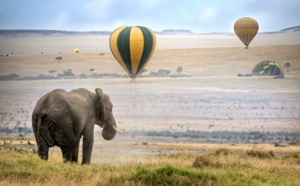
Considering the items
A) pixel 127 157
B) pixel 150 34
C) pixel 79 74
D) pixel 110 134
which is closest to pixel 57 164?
pixel 110 134

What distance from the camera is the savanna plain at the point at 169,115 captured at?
1895 centimetres

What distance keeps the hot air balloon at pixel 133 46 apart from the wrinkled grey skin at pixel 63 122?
45.1 meters

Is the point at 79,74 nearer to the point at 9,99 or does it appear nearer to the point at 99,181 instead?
the point at 9,99

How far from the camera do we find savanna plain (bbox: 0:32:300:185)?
62.2 ft

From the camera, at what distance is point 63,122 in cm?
2111

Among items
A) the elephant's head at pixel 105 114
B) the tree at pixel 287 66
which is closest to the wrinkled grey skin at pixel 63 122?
the elephant's head at pixel 105 114

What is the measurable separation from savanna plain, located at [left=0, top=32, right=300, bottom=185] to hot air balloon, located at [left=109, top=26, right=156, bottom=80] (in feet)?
15.8

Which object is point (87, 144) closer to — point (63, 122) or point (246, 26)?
point (63, 122)

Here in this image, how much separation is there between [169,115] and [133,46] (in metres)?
11.0

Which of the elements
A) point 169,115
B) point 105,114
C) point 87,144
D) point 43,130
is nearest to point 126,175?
point 43,130

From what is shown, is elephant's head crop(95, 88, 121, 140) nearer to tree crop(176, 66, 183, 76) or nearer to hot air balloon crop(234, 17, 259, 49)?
hot air balloon crop(234, 17, 259, 49)

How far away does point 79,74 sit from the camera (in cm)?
12125

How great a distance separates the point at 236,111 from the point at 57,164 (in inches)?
2491

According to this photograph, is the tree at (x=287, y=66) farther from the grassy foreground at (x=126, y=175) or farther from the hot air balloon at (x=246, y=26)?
the grassy foreground at (x=126, y=175)
